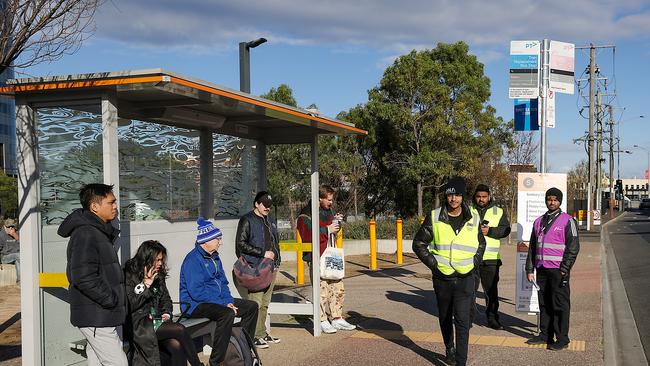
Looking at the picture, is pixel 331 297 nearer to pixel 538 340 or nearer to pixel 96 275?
pixel 538 340

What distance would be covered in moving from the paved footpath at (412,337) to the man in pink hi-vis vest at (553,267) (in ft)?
0.74

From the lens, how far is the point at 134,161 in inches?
271

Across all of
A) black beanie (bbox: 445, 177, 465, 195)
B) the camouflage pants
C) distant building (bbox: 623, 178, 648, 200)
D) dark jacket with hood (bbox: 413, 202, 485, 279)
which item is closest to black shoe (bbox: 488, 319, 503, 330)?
the camouflage pants

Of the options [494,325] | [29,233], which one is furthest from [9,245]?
[494,325]

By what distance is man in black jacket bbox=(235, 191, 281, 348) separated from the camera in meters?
7.07

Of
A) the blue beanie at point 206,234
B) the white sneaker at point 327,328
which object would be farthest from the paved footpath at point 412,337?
the blue beanie at point 206,234

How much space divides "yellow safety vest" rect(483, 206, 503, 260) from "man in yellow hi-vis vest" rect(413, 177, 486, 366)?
2.10 meters

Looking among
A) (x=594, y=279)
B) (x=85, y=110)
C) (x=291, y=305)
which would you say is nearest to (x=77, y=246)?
(x=85, y=110)

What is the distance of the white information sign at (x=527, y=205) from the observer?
8828 millimetres

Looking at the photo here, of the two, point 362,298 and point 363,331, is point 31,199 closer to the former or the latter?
point 363,331

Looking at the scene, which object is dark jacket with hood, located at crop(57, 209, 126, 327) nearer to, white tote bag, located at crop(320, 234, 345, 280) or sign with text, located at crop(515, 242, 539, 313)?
white tote bag, located at crop(320, 234, 345, 280)

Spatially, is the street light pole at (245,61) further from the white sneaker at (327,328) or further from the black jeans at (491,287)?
the black jeans at (491,287)

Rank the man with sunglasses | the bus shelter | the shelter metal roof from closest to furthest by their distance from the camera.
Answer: the shelter metal roof, the bus shelter, the man with sunglasses

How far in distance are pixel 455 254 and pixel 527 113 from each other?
522 centimetres
